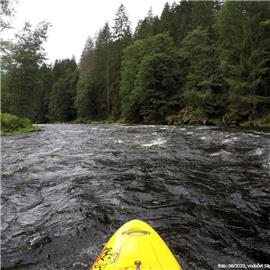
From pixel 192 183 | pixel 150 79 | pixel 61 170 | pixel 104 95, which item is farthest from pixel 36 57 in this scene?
pixel 192 183

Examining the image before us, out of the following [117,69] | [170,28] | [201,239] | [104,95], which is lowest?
[201,239]

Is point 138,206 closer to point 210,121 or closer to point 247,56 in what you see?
point 247,56

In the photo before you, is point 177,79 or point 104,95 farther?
point 104,95

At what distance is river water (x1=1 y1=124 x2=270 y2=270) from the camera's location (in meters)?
3.17

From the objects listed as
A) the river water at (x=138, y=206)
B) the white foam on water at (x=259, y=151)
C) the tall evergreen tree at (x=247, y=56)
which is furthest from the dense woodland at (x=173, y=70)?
the river water at (x=138, y=206)

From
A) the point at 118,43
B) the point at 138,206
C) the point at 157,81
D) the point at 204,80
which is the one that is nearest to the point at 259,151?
the point at 138,206

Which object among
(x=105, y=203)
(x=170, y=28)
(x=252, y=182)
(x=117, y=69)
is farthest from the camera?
(x=117, y=69)

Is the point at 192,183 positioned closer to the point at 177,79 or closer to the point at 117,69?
the point at 177,79

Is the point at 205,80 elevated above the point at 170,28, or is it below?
→ below

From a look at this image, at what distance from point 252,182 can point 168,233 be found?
103 inches

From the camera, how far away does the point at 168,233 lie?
139 inches

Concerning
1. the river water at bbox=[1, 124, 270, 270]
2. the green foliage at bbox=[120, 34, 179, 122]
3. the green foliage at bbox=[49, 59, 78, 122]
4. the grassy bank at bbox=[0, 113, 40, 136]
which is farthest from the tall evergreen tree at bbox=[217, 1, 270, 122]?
the green foliage at bbox=[49, 59, 78, 122]

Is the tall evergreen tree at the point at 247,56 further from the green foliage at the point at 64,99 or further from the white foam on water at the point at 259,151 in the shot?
the green foliage at the point at 64,99

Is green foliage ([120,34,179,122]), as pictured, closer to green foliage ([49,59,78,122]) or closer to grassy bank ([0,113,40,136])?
grassy bank ([0,113,40,136])
